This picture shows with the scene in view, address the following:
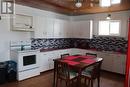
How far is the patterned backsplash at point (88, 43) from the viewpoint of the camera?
4824 mm

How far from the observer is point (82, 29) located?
556 cm

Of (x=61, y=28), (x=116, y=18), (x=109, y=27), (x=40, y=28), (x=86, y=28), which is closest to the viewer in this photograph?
(x=40, y=28)

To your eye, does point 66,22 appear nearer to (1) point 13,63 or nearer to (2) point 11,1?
(2) point 11,1

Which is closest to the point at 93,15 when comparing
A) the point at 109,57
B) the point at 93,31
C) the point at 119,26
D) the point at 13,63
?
the point at 93,31

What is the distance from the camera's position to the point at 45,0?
351 cm

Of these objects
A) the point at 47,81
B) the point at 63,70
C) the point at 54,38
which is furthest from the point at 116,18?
the point at 47,81

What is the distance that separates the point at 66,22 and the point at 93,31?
51.1 inches

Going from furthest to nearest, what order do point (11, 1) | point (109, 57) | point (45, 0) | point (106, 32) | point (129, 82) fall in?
point (106, 32), point (109, 57), point (11, 1), point (45, 0), point (129, 82)

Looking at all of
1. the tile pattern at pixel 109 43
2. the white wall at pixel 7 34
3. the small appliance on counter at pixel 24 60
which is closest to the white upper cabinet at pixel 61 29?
the white wall at pixel 7 34

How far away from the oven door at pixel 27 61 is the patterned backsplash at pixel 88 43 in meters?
0.72

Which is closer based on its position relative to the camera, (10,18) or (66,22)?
(10,18)

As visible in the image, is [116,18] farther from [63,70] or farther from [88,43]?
[63,70]

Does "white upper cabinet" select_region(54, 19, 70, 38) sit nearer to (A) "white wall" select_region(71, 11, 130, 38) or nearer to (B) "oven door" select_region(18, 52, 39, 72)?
(A) "white wall" select_region(71, 11, 130, 38)

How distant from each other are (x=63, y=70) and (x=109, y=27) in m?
3.17
